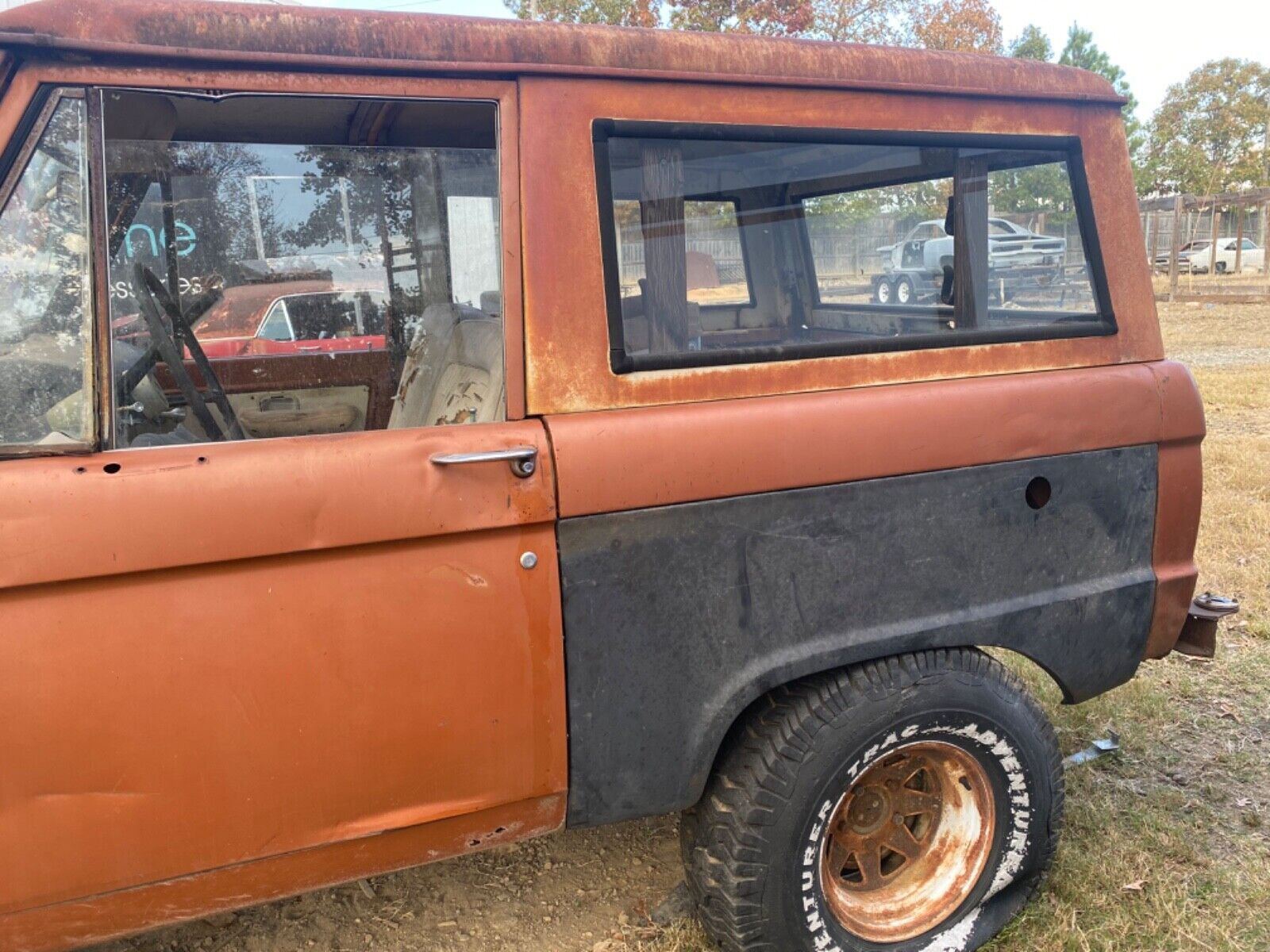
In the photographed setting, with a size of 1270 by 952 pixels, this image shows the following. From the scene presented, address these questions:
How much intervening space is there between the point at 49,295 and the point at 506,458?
0.81m

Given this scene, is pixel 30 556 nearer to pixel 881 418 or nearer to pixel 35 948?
pixel 35 948

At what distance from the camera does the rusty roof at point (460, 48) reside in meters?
1.59

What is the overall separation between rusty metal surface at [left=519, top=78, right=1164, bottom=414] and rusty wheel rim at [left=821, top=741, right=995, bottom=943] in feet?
3.13

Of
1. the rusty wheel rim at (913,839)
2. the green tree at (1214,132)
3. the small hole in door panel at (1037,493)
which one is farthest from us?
the green tree at (1214,132)

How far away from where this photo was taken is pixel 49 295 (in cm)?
163

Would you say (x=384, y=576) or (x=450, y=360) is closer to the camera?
(x=384, y=576)

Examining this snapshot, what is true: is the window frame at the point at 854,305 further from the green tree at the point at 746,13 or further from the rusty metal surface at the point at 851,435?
the green tree at the point at 746,13

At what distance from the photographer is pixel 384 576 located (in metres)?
1.73

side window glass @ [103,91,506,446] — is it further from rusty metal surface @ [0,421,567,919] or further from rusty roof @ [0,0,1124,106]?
rusty metal surface @ [0,421,567,919]

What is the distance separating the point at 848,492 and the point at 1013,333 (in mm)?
618

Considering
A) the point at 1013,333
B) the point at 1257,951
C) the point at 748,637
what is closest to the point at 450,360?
the point at 748,637

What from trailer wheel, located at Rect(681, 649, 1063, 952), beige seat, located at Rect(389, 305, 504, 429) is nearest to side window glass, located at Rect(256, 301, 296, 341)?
beige seat, located at Rect(389, 305, 504, 429)

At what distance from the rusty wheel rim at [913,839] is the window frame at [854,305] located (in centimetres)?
99

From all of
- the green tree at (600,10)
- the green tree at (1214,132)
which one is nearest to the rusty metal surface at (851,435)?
the green tree at (600,10)
